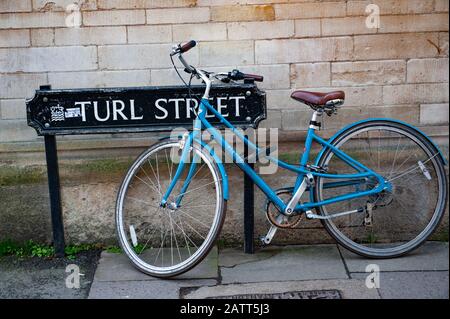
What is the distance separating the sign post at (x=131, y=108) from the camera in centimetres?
536

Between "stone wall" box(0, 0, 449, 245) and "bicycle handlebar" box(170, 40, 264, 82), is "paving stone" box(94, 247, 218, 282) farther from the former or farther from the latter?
"bicycle handlebar" box(170, 40, 264, 82)

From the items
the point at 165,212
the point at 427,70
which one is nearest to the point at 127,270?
the point at 165,212

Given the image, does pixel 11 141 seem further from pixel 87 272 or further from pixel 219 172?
pixel 219 172

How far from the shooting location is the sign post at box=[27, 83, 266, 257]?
5.36 metres

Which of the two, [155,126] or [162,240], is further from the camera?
[162,240]

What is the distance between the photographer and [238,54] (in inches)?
224

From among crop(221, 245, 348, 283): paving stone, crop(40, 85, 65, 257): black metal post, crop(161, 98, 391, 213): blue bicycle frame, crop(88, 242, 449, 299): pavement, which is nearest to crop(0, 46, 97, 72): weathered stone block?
crop(40, 85, 65, 257): black metal post

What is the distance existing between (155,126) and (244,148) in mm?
715

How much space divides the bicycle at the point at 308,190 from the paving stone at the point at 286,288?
0.83 feet

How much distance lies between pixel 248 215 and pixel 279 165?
0.53 meters

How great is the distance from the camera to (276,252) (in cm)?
572

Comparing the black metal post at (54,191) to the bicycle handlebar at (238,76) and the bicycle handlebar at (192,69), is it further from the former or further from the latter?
the bicycle handlebar at (238,76)
